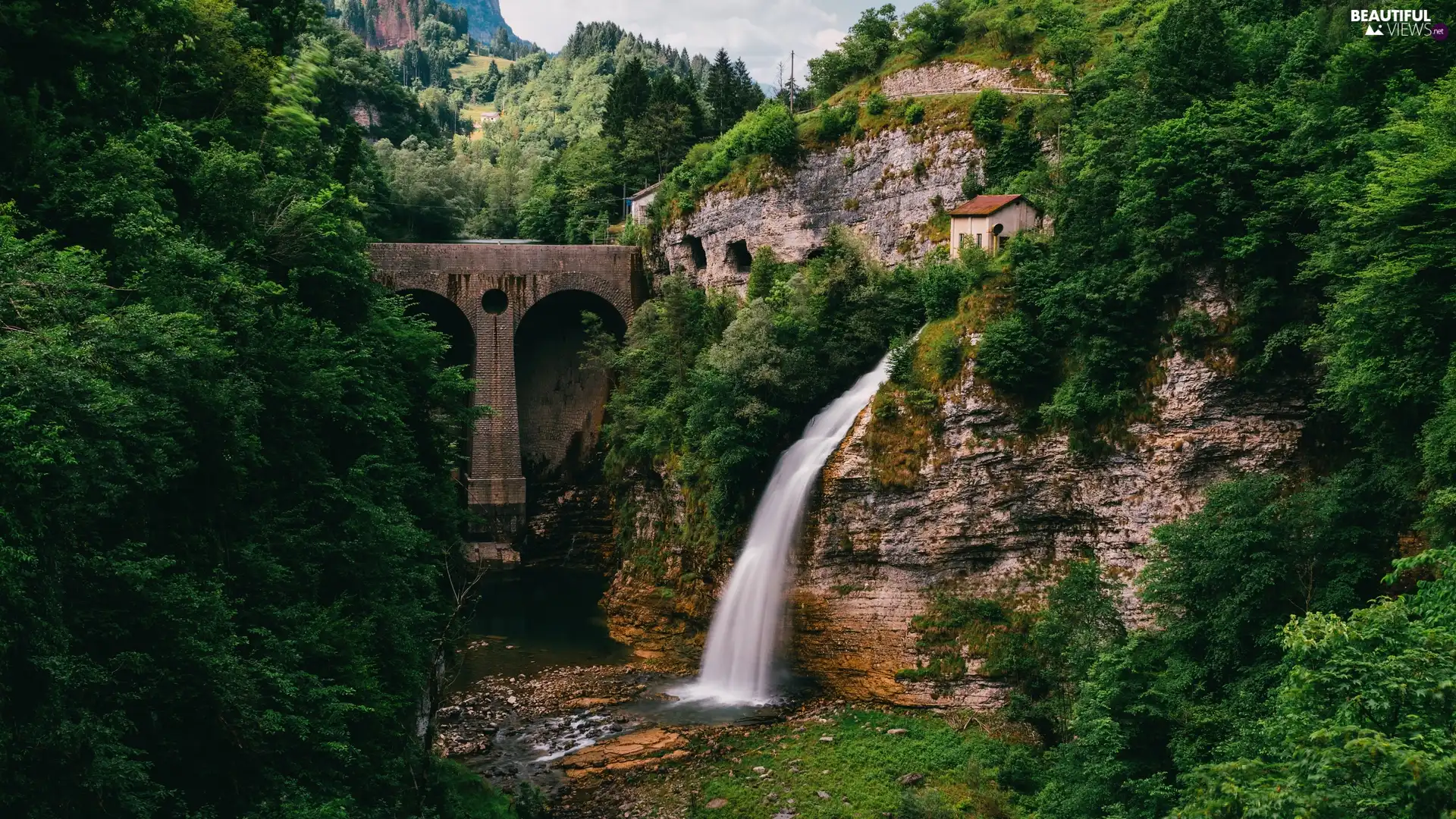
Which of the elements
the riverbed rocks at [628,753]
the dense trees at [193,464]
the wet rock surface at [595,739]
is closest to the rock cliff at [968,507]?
the wet rock surface at [595,739]

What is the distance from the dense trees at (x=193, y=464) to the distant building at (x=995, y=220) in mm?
14599

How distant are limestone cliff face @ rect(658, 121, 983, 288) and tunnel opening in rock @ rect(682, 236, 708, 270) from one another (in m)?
0.03

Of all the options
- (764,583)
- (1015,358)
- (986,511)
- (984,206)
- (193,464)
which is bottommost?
(764,583)

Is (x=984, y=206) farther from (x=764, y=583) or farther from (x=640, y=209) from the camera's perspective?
(x=640, y=209)

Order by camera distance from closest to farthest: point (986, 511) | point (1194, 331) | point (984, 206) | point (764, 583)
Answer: point (1194, 331), point (986, 511), point (764, 583), point (984, 206)

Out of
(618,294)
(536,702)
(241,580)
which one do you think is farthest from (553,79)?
(241,580)

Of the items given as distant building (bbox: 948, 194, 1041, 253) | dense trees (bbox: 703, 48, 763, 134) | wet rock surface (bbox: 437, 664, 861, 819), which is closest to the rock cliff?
wet rock surface (bbox: 437, 664, 861, 819)

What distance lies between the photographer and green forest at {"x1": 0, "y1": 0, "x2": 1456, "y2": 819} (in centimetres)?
1066

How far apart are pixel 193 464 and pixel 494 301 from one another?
31388 millimetres

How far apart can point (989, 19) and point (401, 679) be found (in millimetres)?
30846

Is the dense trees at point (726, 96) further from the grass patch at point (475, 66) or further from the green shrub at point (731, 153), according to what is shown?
the grass patch at point (475, 66)

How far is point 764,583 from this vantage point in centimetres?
2844

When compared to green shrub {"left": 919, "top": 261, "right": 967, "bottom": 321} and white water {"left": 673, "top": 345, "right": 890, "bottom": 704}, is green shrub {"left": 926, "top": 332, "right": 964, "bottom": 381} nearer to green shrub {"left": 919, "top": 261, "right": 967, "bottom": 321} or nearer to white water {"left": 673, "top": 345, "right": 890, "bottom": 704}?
green shrub {"left": 919, "top": 261, "right": 967, "bottom": 321}

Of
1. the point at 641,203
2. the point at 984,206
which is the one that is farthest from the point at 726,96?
the point at 984,206
